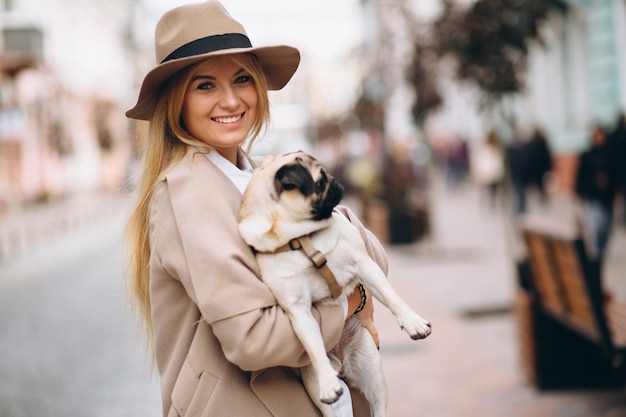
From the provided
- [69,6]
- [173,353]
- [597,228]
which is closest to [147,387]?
[173,353]

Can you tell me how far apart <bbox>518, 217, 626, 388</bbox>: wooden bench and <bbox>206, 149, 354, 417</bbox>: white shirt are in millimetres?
2970

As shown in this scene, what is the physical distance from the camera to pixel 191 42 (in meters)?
2.15

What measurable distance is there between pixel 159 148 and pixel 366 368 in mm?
917

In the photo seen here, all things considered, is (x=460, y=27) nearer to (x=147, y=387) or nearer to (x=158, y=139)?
(x=147, y=387)

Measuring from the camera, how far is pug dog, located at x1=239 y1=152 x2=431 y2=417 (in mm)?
1994

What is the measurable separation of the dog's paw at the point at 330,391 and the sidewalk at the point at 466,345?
11.5 ft

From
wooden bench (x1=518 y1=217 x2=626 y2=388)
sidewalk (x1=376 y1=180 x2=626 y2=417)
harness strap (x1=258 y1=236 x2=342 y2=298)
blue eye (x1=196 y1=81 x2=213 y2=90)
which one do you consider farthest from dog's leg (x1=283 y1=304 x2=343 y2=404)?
sidewalk (x1=376 y1=180 x2=626 y2=417)

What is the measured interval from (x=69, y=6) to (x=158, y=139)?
4761 cm

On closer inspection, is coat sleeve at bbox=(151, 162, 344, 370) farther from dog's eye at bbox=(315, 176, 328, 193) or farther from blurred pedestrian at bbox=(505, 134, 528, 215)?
blurred pedestrian at bbox=(505, 134, 528, 215)

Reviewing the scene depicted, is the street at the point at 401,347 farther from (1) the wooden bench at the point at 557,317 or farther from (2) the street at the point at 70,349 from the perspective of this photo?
(1) the wooden bench at the point at 557,317

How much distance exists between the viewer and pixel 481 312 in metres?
8.22

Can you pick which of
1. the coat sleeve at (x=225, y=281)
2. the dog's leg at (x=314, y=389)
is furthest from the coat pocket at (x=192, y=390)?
the dog's leg at (x=314, y=389)

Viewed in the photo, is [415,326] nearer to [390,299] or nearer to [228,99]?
[390,299]

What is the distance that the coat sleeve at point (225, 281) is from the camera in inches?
76.1
